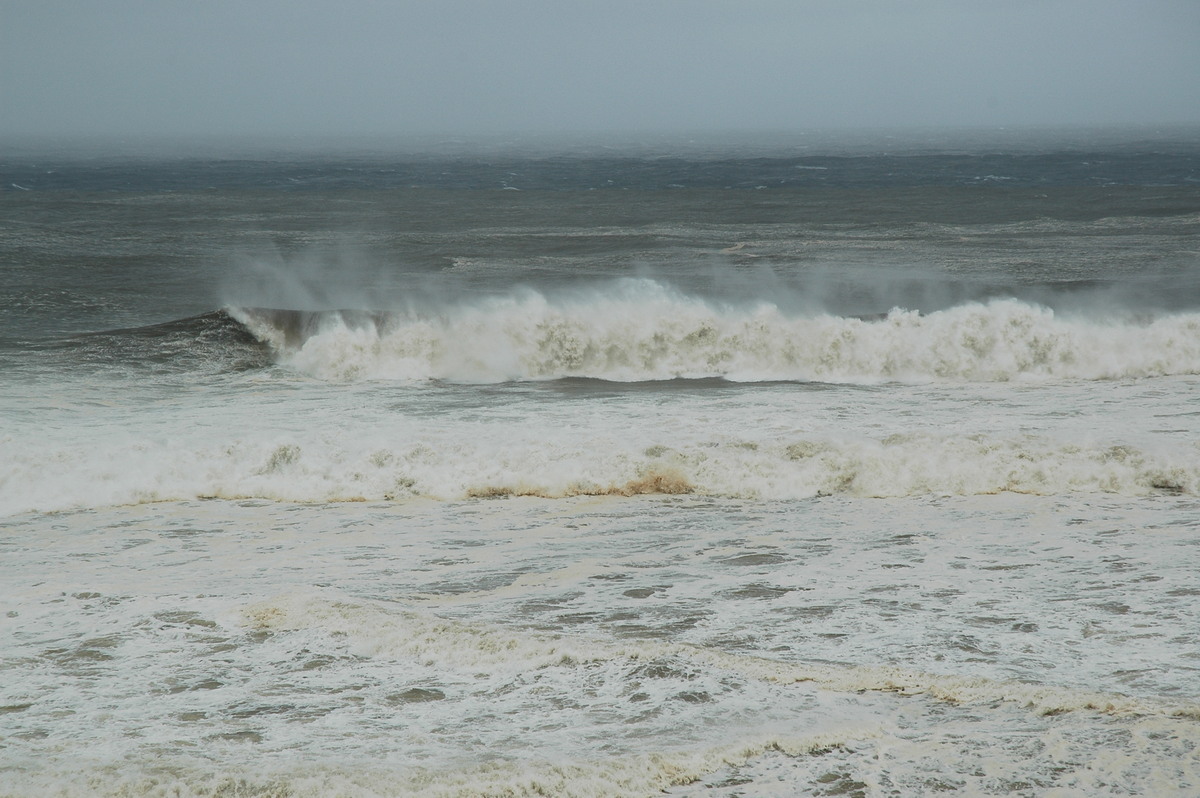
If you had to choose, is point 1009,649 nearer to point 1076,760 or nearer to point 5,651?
point 1076,760

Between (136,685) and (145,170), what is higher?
(145,170)

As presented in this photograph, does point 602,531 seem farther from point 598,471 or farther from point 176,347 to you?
point 176,347

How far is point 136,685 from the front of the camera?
593 cm

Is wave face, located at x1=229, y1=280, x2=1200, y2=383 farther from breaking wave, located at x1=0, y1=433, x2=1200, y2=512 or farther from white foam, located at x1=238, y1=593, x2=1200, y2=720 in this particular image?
white foam, located at x1=238, y1=593, x2=1200, y2=720

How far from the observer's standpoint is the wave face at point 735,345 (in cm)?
1678

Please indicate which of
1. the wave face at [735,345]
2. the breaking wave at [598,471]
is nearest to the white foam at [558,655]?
the breaking wave at [598,471]

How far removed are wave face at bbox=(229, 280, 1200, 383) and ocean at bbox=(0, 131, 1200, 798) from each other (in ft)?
0.23

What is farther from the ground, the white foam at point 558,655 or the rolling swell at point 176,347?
the rolling swell at point 176,347

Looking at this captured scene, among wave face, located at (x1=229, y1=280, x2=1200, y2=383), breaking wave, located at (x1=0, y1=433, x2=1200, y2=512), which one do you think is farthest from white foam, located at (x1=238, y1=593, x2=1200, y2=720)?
wave face, located at (x1=229, y1=280, x2=1200, y2=383)

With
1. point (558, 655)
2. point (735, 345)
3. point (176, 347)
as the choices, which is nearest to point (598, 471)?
point (558, 655)

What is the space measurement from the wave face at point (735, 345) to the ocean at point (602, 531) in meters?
0.07

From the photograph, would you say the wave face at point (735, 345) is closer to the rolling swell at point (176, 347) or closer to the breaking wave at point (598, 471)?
the rolling swell at point (176, 347)

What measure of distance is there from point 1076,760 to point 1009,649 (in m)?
1.45

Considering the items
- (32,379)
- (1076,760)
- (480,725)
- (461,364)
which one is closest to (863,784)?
(1076,760)
